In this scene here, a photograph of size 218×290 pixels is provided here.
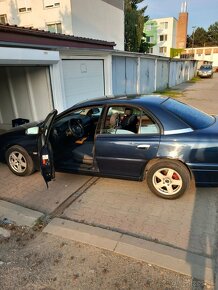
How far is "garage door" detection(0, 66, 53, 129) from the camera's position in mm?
7312

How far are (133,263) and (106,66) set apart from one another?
8807 millimetres

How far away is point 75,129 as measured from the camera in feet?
15.3

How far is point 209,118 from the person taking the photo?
383 cm

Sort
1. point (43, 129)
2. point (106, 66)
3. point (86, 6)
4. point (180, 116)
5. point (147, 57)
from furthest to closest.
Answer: point (86, 6) → point (147, 57) → point (106, 66) → point (43, 129) → point (180, 116)

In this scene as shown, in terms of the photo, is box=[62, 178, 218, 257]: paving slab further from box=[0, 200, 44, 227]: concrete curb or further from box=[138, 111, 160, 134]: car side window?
box=[138, 111, 160, 134]: car side window

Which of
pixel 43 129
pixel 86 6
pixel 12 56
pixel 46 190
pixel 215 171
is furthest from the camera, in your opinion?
pixel 86 6

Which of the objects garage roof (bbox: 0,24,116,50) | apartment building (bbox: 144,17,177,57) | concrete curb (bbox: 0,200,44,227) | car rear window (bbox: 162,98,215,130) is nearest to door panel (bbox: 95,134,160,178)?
car rear window (bbox: 162,98,215,130)

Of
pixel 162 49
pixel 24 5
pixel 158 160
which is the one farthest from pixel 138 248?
pixel 162 49

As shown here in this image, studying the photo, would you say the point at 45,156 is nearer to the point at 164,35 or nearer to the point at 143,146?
the point at 143,146

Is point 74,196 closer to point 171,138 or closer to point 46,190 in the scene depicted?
point 46,190

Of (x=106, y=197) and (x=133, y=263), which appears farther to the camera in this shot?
(x=106, y=197)

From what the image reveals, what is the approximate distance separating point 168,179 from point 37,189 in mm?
2265

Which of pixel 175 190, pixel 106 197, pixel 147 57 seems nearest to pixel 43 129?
pixel 106 197

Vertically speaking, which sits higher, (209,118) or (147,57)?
(147,57)
